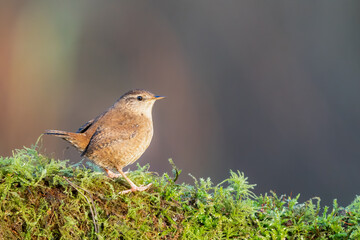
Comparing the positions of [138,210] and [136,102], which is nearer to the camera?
[138,210]

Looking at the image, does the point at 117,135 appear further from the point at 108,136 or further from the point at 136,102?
the point at 136,102

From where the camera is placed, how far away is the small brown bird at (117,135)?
3005mm

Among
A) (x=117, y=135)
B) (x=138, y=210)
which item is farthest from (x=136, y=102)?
(x=138, y=210)

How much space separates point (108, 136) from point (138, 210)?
3.39 ft

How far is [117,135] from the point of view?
3.10 meters

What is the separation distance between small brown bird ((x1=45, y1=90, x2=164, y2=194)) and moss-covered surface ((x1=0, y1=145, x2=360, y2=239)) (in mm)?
645

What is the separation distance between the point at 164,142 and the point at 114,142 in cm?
432

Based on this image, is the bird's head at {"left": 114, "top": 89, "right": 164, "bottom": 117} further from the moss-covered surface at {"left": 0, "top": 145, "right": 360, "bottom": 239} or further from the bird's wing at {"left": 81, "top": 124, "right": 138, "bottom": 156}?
the moss-covered surface at {"left": 0, "top": 145, "right": 360, "bottom": 239}

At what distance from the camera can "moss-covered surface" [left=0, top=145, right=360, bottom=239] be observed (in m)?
1.96

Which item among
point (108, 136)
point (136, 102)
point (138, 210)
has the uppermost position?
point (136, 102)

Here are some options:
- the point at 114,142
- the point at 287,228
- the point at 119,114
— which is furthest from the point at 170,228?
the point at 119,114

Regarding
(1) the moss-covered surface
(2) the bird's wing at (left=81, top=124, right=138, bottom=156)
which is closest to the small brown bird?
(2) the bird's wing at (left=81, top=124, right=138, bottom=156)

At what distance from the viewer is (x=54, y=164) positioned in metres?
2.12

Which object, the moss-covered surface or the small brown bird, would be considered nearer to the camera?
the moss-covered surface
